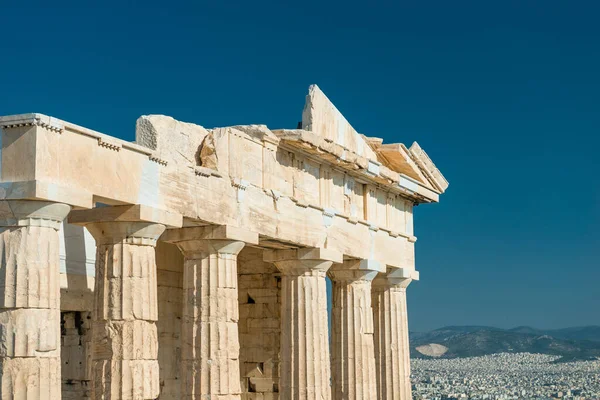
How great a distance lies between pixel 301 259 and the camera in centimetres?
2511

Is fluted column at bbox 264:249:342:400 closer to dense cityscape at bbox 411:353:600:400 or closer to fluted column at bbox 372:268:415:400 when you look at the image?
fluted column at bbox 372:268:415:400

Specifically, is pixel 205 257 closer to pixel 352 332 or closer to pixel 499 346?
pixel 352 332

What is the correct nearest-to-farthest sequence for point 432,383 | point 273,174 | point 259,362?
point 273,174 < point 259,362 < point 432,383

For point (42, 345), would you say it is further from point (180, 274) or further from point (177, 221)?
point (180, 274)

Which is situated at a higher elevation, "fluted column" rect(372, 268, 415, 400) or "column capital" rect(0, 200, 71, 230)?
"column capital" rect(0, 200, 71, 230)

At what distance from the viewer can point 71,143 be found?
17.5 metres

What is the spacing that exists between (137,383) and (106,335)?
3.14 feet

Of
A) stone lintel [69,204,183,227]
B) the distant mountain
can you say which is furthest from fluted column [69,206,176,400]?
the distant mountain

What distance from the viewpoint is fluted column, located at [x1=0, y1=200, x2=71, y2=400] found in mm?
16328

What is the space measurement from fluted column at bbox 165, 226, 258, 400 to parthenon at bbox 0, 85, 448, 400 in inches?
1.1

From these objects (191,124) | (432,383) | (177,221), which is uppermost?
(191,124)

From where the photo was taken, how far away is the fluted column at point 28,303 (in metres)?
16.3

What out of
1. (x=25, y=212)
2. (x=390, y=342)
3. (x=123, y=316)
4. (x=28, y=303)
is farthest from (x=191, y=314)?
(x=390, y=342)

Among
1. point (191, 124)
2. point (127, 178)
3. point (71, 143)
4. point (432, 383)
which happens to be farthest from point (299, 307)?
point (432, 383)
